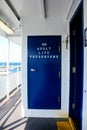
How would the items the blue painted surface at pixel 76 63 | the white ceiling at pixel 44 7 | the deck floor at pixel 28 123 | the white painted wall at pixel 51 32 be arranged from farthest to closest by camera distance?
the white painted wall at pixel 51 32
the blue painted surface at pixel 76 63
the deck floor at pixel 28 123
the white ceiling at pixel 44 7

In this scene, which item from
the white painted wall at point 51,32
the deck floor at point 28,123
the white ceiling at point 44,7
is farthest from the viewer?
the white painted wall at point 51,32

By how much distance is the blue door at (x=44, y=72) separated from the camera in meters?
4.43

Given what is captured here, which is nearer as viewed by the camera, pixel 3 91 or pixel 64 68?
pixel 64 68

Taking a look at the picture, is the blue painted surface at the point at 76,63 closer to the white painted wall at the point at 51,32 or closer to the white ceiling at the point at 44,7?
the white painted wall at the point at 51,32

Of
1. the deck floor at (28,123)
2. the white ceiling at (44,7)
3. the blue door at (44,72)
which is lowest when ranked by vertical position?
the deck floor at (28,123)

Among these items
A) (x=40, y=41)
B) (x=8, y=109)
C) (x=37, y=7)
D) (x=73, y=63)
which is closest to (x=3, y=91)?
(x=8, y=109)

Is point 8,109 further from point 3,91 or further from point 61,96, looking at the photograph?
point 61,96

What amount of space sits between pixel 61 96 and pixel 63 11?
212 centimetres

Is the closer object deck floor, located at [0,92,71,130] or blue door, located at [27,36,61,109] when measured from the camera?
deck floor, located at [0,92,71,130]

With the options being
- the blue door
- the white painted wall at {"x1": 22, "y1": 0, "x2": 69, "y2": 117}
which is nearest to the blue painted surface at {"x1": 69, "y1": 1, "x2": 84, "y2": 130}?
the white painted wall at {"x1": 22, "y1": 0, "x2": 69, "y2": 117}

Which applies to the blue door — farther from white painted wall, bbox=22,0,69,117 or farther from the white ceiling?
the white ceiling

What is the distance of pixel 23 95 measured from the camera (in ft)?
14.7

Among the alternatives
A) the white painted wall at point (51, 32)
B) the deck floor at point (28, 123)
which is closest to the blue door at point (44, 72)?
the white painted wall at point (51, 32)

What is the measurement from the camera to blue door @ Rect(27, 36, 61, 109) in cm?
443
